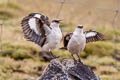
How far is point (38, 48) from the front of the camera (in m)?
10.8

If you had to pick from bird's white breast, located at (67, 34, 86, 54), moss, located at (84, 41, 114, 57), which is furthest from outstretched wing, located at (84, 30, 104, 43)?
moss, located at (84, 41, 114, 57)

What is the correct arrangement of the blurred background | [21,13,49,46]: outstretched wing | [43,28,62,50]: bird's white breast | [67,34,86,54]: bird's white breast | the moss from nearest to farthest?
[67,34,86,54]: bird's white breast < [21,13,49,46]: outstretched wing < [43,28,62,50]: bird's white breast < the blurred background < the moss

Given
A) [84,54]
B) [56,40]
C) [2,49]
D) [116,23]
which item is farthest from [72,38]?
[116,23]

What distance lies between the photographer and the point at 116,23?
16.8m

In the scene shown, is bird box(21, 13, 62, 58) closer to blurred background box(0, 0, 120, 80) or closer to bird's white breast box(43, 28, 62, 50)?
bird's white breast box(43, 28, 62, 50)

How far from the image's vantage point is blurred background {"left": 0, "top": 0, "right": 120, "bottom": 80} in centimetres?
947

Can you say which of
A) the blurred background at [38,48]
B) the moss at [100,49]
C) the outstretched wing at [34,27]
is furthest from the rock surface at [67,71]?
the moss at [100,49]

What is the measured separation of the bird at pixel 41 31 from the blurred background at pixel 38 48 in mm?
2256

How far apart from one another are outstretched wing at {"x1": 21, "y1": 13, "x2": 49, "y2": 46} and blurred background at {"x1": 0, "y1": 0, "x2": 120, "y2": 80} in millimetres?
2273

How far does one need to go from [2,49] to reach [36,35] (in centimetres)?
463

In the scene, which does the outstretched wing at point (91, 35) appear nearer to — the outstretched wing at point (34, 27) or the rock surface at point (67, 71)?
the rock surface at point (67, 71)

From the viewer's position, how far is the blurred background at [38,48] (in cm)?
947

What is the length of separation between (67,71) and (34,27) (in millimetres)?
796

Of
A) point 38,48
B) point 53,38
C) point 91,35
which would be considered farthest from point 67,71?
point 38,48
